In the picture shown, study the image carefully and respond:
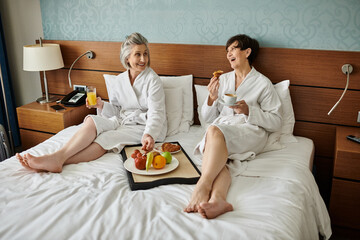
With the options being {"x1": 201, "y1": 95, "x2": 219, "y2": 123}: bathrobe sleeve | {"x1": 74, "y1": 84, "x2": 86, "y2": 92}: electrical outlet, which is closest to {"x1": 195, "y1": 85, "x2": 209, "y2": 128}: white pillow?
{"x1": 201, "y1": 95, "x2": 219, "y2": 123}: bathrobe sleeve

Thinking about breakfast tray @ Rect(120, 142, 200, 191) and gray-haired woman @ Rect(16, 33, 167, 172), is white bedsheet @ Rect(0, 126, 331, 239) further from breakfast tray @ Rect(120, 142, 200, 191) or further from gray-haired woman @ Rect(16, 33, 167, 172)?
gray-haired woman @ Rect(16, 33, 167, 172)

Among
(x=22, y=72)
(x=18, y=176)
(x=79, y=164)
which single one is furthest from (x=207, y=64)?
(x=22, y=72)

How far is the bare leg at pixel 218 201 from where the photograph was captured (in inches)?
54.2

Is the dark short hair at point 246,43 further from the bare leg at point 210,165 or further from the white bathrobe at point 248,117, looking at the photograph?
the bare leg at point 210,165

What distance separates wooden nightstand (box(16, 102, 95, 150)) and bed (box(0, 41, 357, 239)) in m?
0.33

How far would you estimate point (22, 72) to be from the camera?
135 inches

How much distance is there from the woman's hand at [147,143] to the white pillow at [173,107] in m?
0.36

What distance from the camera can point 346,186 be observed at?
1.99m

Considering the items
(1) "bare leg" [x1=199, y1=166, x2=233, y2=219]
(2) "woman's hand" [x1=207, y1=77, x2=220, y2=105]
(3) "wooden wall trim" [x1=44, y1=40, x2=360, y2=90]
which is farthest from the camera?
(3) "wooden wall trim" [x1=44, y1=40, x2=360, y2=90]

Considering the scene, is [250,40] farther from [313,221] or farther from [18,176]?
[18,176]

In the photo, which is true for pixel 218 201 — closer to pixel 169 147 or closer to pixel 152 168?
pixel 152 168

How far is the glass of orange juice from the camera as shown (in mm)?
2323

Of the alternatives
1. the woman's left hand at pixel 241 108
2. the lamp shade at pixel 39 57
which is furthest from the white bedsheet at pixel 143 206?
the lamp shade at pixel 39 57

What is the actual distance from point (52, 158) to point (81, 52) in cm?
153
